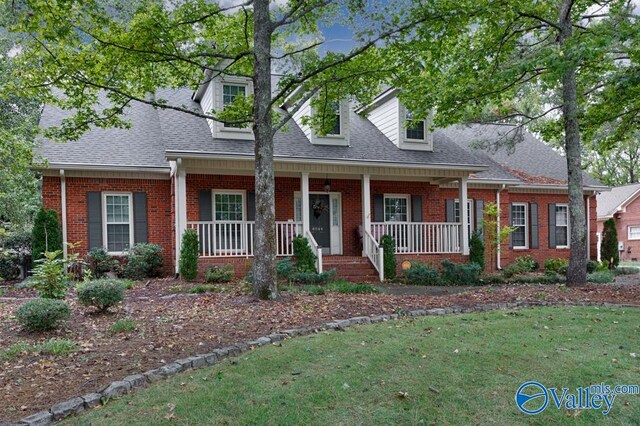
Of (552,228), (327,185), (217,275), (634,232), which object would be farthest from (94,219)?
(634,232)

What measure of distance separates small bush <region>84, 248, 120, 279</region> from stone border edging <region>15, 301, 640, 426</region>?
830cm

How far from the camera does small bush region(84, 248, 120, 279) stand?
12.0 m

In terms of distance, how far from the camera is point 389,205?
50.5 feet

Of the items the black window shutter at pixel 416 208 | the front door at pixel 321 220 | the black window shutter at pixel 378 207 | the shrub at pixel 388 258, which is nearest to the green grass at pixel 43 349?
the shrub at pixel 388 258

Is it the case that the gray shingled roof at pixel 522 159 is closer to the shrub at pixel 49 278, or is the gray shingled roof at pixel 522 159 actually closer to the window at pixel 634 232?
the window at pixel 634 232

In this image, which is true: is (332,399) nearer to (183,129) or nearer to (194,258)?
(194,258)

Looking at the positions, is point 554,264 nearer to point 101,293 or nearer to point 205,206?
point 205,206

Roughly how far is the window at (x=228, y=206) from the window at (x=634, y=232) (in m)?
26.3

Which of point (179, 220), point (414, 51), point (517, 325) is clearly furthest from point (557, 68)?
point (179, 220)

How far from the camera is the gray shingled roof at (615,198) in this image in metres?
27.7

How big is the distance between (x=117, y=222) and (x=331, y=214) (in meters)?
6.39

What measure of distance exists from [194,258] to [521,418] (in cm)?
905

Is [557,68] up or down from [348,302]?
up

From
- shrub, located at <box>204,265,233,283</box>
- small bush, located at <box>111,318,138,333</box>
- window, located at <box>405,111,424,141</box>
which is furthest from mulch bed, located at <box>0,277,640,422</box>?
window, located at <box>405,111,424,141</box>
